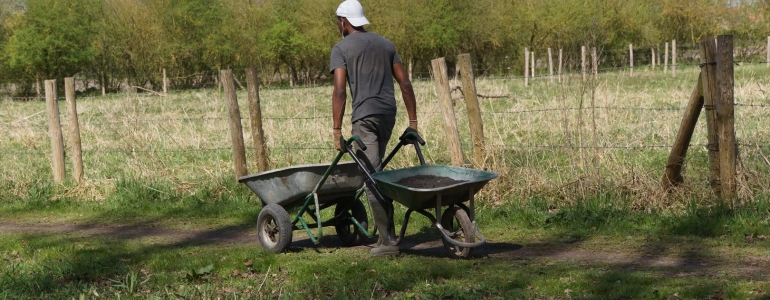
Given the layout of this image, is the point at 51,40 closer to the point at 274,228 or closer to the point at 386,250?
the point at 274,228

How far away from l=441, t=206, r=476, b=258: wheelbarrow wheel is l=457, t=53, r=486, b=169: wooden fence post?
99.2 inches

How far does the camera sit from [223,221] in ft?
29.9

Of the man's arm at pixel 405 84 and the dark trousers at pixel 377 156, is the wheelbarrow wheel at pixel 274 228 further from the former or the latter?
→ the man's arm at pixel 405 84

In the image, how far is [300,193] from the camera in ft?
23.0

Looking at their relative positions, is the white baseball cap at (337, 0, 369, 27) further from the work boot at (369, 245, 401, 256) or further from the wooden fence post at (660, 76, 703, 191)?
the wooden fence post at (660, 76, 703, 191)

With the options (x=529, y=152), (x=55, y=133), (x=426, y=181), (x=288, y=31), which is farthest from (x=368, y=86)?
(x=288, y=31)

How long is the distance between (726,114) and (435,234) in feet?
8.63

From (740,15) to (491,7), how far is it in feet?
58.4

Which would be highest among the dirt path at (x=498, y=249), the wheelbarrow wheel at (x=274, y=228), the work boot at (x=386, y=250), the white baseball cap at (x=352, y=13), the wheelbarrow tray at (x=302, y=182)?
the white baseball cap at (x=352, y=13)

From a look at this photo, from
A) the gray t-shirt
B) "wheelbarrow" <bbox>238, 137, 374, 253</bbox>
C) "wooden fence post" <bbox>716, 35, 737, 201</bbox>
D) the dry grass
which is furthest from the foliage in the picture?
the gray t-shirt

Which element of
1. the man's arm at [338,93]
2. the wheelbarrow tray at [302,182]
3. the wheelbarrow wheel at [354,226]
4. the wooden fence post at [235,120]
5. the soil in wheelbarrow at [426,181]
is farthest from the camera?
the wooden fence post at [235,120]

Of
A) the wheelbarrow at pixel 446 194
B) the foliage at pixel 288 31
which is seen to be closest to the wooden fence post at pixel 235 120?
the wheelbarrow at pixel 446 194

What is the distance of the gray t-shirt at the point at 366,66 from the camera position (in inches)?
262

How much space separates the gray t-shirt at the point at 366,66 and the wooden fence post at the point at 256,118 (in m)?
2.98
